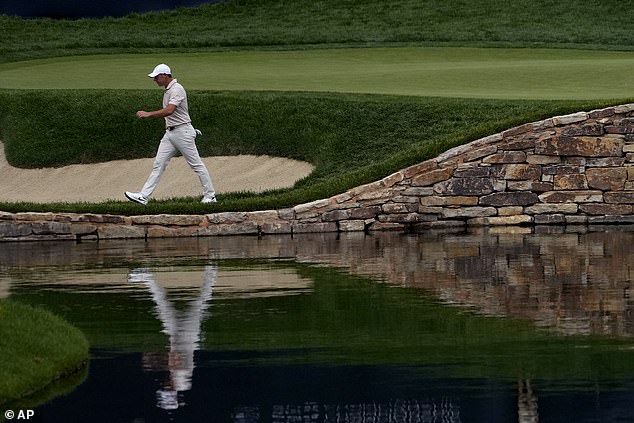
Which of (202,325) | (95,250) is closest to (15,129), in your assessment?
(95,250)

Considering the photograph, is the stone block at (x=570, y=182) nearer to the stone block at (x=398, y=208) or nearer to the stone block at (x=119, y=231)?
the stone block at (x=398, y=208)

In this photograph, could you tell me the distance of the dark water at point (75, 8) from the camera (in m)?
36.2

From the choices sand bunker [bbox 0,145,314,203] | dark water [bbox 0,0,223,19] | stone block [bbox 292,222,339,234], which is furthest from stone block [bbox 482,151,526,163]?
dark water [bbox 0,0,223,19]

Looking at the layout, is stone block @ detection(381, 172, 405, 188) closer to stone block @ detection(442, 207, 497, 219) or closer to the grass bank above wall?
the grass bank above wall

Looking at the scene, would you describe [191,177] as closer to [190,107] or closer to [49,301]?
[190,107]

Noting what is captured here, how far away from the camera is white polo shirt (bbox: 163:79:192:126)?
792 inches

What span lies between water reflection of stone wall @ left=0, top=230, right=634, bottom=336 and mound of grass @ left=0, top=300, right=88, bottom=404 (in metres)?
3.26

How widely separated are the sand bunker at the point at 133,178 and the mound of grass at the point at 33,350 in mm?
11293

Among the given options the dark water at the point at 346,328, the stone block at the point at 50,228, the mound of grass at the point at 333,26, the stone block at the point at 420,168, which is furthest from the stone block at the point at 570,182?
the mound of grass at the point at 333,26

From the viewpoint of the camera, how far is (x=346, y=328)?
450 inches

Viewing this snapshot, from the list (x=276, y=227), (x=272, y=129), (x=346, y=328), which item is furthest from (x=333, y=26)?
(x=346, y=328)

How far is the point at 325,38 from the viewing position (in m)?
36.2

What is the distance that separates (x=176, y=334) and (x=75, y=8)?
26.2 m
